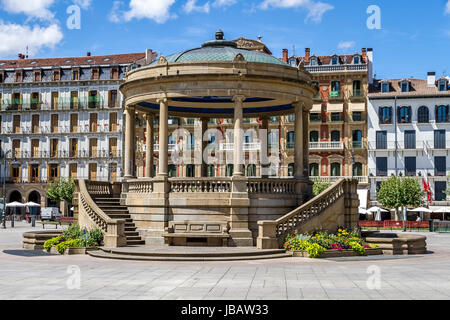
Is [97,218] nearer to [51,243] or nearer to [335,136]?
[51,243]

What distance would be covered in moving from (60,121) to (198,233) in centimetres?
6822

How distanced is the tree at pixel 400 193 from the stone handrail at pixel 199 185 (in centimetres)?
4533

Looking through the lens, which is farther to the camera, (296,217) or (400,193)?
(400,193)

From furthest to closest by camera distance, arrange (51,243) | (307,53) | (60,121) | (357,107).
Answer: (60,121) < (307,53) < (357,107) < (51,243)

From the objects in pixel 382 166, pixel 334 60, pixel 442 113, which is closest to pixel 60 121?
pixel 334 60

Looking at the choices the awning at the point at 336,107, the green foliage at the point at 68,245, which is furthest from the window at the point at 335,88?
the green foliage at the point at 68,245

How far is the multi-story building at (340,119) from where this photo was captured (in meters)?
79.3

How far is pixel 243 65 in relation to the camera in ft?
89.9

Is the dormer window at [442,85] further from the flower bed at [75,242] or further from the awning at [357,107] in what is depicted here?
the flower bed at [75,242]

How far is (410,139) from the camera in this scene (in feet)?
260

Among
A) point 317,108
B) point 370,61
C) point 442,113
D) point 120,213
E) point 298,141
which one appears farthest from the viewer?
point 370,61

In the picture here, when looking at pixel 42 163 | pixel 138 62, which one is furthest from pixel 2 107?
pixel 138 62

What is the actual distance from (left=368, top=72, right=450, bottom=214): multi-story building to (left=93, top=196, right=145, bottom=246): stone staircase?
53502 millimetres
